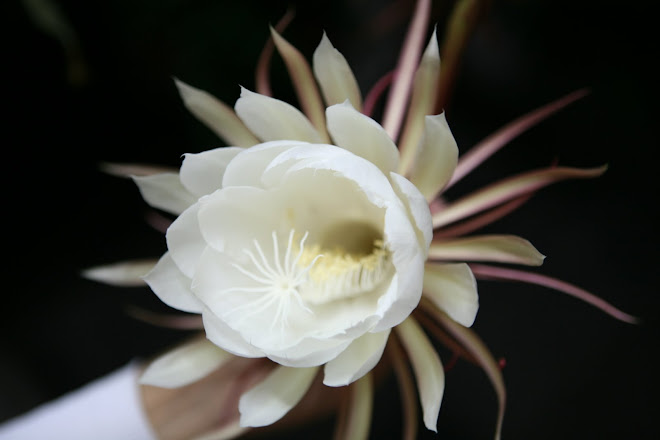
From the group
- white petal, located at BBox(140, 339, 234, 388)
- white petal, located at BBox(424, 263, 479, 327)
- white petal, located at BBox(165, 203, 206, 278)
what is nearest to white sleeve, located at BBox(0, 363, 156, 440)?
white petal, located at BBox(140, 339, 234, 388)

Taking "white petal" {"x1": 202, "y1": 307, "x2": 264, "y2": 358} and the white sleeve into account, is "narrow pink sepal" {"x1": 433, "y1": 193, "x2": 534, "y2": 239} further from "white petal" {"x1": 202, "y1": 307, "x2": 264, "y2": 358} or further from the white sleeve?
the white sleeve

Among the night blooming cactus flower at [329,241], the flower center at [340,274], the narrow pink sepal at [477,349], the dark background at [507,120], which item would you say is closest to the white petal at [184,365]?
the night blooming cactus flower at [329,241]

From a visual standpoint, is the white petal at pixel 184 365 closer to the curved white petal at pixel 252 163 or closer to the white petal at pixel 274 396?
the white petal at pixel 274 396

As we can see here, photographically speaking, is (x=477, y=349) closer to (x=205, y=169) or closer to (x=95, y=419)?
(x=205, y=169)

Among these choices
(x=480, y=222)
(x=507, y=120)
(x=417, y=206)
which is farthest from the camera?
(x=507, y=120)

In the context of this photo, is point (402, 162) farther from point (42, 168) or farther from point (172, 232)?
point (42, 168)

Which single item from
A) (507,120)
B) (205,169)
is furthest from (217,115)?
(507,120)

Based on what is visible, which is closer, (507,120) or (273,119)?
(273,119)
